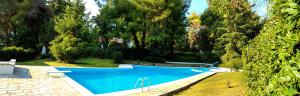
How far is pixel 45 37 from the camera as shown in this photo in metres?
27.4

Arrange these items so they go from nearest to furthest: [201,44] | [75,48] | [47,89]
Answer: [47,89] < [75,48] < [201,44]

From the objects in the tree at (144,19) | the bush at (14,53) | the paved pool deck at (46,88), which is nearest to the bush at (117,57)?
the tree at (144,19)

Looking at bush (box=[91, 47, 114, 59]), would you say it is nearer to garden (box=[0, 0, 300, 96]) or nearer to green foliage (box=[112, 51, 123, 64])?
garden (box=[0, 0, 300, 96])

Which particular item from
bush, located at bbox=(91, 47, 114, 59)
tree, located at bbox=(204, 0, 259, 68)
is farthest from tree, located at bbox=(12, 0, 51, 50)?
tree, located at bbox=(204, 0, 259, 68)

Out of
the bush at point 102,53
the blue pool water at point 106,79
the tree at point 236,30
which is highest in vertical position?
the tree at point 236,30

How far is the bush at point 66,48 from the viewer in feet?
74.4

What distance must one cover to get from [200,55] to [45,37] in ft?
53.7

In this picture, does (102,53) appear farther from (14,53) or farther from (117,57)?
(14,53)

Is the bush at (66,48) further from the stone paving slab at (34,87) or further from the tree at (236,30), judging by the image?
the tree at (236,30)

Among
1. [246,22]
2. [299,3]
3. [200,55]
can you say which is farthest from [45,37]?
[299,3]

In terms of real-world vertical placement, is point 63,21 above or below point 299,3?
above

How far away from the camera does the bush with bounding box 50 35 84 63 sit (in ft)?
74.4

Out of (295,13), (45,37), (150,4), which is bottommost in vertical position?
(295,13)

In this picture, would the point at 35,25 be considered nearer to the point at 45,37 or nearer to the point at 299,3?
the point at 45,37
